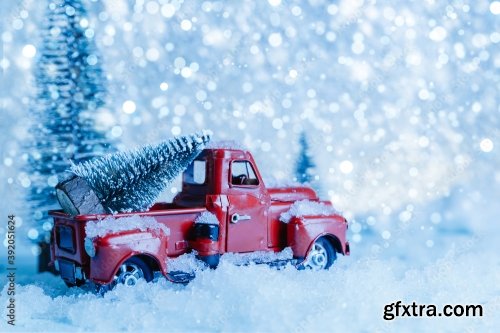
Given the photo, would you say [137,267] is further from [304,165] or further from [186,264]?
[304,165]

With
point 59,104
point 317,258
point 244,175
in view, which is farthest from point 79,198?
point 317,258

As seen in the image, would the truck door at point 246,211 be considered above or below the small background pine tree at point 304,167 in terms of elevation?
below

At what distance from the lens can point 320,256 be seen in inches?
262

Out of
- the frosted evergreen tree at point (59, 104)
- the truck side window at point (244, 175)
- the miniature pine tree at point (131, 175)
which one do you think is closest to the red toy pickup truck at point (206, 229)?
the truck side window at point (244, 175)

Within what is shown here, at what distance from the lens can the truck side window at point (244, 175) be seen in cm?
638

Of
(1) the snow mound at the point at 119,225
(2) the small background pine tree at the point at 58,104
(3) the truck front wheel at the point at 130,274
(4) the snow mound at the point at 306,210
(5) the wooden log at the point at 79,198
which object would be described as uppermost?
(2) the small background pine tree at the point at 58,104

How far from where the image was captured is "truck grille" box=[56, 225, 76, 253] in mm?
5570

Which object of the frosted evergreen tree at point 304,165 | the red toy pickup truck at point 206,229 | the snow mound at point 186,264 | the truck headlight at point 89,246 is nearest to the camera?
the truck headlight at point 89,246

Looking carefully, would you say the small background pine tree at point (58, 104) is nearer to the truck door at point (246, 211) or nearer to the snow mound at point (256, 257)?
the truck door at point (246, 211)

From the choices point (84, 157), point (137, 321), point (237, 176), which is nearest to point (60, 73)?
point (84, 157)

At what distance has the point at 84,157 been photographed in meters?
7.40

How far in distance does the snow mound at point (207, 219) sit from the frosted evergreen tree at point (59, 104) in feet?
6.93

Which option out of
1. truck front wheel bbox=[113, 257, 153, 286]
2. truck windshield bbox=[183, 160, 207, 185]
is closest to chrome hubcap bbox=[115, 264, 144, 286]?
truck front wheel bbox=[113, 257, 153, 286]

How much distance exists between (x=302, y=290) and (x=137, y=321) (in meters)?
1.46
